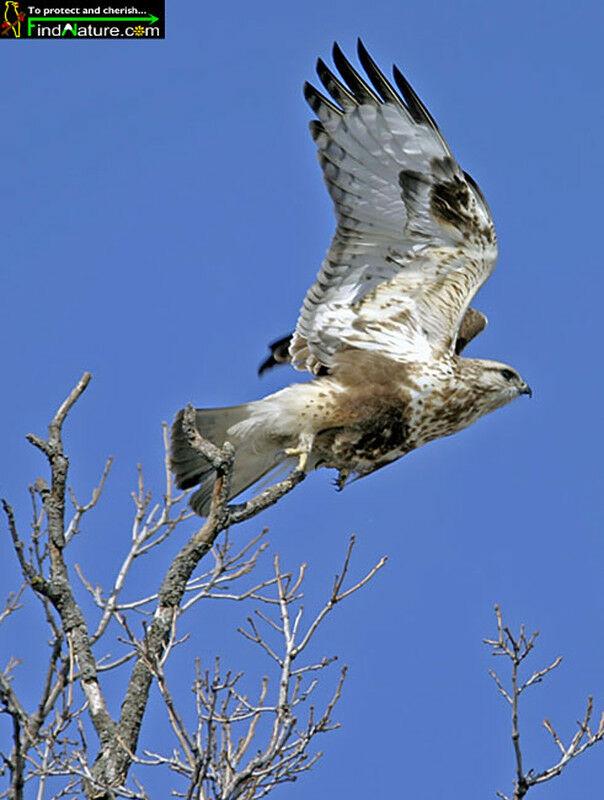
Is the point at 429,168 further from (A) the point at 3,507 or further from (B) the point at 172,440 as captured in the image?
(A) the point at 3,507

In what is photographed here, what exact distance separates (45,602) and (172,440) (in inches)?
76.7

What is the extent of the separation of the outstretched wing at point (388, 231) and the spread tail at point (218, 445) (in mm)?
673

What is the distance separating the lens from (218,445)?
7.55m

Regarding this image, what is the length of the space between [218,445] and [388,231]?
5.08ft

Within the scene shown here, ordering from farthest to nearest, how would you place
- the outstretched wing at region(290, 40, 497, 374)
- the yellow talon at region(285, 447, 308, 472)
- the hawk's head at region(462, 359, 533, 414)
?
the hawk's head at region(462, 359, 533, 414)
the outstretched wing at region(290, 40, 497, 374)
the yellow talon at region(285, 447, 308, 472)

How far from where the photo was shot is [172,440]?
7488 millimetres

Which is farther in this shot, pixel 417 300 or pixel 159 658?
pixel 417 300

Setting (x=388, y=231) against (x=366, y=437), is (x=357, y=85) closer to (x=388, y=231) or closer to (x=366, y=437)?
(x=388, y=231)

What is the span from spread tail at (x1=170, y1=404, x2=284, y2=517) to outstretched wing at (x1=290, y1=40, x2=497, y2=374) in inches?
26.5

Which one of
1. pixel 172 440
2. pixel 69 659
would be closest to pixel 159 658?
pixel 69 659

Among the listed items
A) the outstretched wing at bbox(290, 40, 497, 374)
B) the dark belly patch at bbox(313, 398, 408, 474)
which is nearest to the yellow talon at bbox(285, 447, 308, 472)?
the dark belly patch at bbox(313, 398, 408, 474)

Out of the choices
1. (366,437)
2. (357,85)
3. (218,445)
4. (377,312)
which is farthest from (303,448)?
(357,85)

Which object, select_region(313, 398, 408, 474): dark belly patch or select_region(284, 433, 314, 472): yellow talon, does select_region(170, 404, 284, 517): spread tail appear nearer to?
select_region(284, 433, 314, 472): yellow talon

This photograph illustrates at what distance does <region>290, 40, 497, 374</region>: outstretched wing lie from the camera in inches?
297
